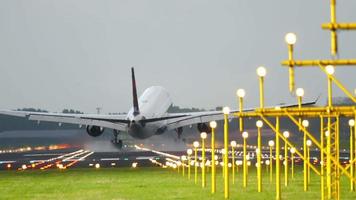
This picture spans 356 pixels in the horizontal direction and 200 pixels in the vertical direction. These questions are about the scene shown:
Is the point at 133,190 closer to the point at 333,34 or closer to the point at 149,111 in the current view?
the point at 333,34

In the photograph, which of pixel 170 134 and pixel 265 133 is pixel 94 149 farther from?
pixel 265 133

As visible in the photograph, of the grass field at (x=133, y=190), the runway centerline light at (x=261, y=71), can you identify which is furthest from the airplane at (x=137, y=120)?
the runway centerline light at (x=261, y=71)

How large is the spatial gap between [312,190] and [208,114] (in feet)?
168

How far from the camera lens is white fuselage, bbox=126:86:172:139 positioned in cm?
7981

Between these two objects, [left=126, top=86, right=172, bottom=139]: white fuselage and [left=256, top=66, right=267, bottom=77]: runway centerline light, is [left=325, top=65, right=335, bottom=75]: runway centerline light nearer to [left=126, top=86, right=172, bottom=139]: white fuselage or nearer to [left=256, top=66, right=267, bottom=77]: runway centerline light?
[left=256, top=66, right=267, bottom=77]: runway centerline light

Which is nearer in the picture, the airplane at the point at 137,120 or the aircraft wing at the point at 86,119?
the airplane at the point at 137,120

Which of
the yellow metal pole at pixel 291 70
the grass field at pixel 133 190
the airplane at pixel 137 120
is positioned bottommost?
the grass field at pixel 133 190

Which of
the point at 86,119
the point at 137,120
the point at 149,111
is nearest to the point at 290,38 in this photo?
the point at 137,120

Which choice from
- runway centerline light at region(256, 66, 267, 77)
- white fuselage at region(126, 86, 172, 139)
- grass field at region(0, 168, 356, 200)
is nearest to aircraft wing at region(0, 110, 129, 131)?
white fuselage at region(126, 86, 172, 139)

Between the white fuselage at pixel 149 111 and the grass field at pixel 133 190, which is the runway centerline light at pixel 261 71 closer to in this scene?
the grass field at pixel 133 190

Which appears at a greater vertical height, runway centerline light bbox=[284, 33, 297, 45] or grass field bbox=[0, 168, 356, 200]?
runway centerline light bbox=[284, 33, 297, 45]

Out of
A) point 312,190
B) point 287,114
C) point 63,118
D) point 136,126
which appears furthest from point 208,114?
point 287,114

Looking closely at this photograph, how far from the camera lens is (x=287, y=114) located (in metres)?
19.8

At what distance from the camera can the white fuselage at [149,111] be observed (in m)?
79.8
